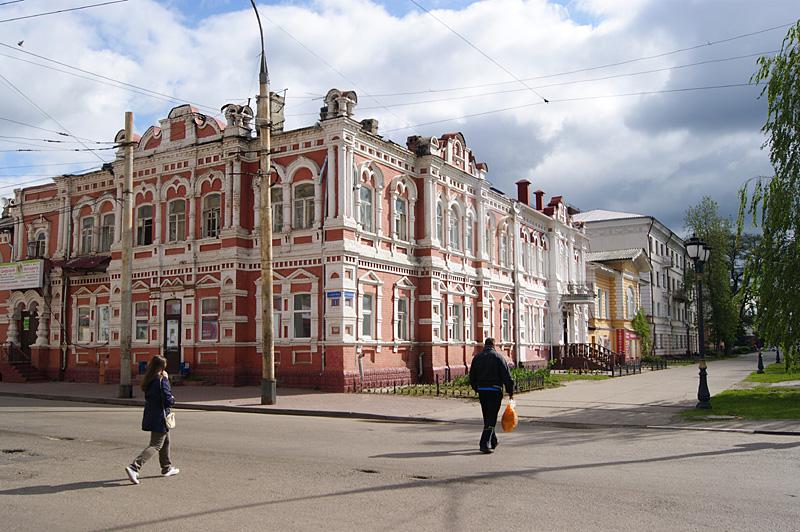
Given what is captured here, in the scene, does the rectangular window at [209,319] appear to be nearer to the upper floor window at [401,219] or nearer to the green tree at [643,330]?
the upper floor window at [401,219]

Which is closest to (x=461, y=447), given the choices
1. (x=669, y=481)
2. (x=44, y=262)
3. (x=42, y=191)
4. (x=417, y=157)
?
(x=669, y=481)

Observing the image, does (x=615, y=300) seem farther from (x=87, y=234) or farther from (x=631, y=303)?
(x=87, y=234)

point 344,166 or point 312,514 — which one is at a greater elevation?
point 344,166

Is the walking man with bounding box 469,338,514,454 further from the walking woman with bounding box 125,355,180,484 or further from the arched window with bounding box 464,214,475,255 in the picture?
the arched window with bounding box 464,214,475,255

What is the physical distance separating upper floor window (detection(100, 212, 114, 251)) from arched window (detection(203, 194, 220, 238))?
6.68 meters

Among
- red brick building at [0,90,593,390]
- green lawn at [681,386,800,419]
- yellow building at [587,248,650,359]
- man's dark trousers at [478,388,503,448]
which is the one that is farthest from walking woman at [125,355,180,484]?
yellow building at [587,248,650,359]

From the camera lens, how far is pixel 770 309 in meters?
18.8

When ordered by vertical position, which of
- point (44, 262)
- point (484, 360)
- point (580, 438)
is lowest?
point (580, 438)

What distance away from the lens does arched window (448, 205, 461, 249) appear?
3169cm

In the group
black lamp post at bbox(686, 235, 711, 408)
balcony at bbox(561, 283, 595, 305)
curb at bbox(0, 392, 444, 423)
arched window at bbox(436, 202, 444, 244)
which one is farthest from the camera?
balcony at bbox(561, 283, 595, 305)

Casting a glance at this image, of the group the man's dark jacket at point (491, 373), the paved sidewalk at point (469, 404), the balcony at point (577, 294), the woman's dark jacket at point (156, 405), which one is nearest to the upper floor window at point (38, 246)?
the paved sidewalk at point (469, 404)

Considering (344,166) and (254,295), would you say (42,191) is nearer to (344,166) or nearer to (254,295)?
(254,295)

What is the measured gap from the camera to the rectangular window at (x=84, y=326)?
104ft

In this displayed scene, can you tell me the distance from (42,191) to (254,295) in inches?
632
